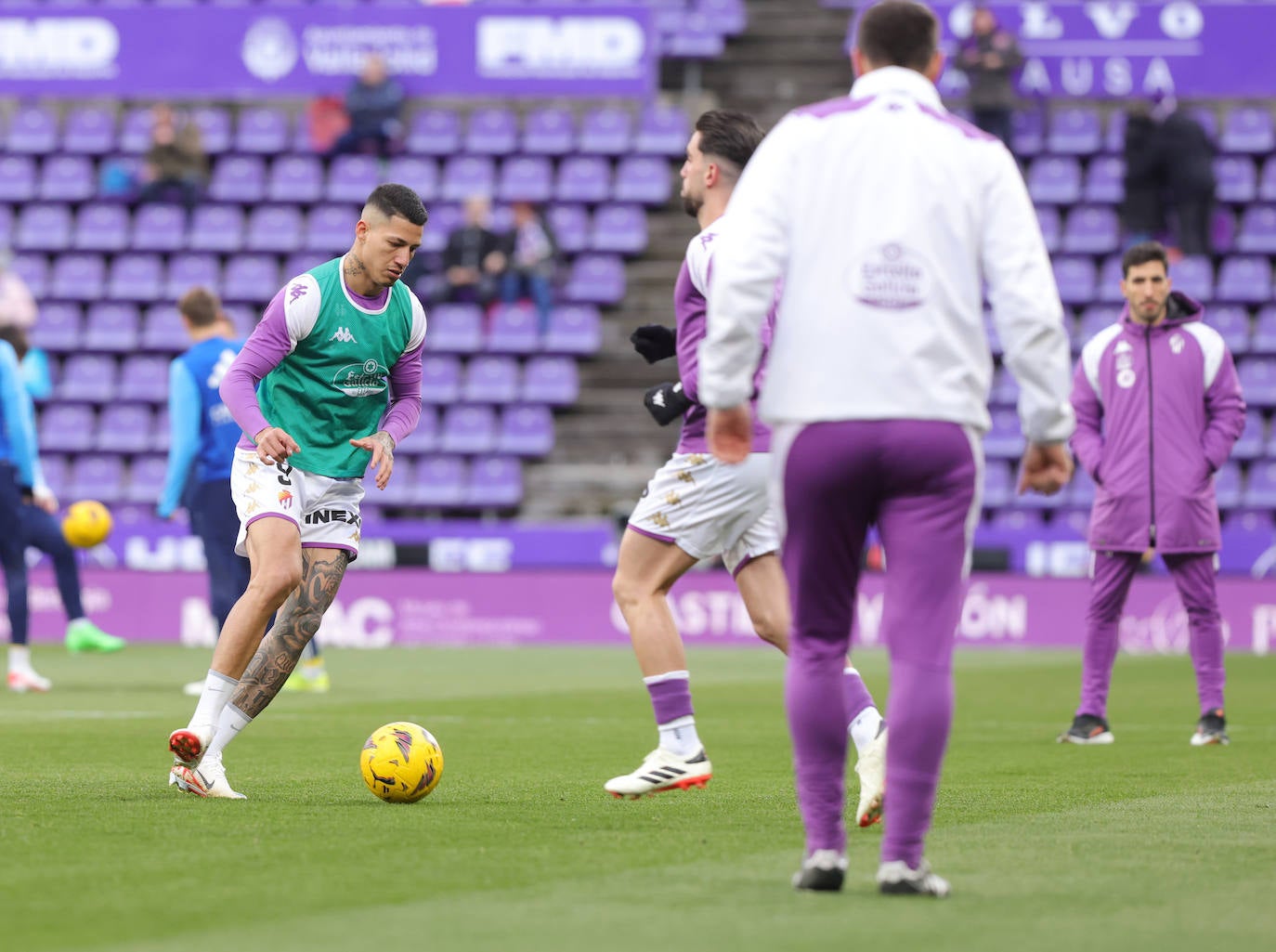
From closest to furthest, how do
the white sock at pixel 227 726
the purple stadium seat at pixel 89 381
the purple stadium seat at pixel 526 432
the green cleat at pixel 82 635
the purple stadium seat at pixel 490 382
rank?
the white sock at pixel 227 726 < the green cleat at pixel 82 635 < the purple stadium seat at pixel 526 432 < the purple stadium seat at pixel 490 382 < the purple stadium seat at pixel 89 381

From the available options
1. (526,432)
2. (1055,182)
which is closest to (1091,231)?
(1055,182)

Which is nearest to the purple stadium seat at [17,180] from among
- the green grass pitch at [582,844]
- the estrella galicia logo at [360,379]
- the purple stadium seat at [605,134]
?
the purple stadium seat at [605,134]

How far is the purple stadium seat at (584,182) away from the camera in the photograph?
2464 cm

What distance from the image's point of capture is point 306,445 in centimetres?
741

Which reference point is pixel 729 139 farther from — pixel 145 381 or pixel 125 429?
pixel 145 381

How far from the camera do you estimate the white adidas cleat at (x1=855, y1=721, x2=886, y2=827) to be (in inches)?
249

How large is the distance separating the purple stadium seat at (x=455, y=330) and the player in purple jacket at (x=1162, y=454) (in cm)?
1339

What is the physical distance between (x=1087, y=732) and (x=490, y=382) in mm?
13750

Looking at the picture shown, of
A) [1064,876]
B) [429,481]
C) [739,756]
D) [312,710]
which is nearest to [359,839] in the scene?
[1064,876]

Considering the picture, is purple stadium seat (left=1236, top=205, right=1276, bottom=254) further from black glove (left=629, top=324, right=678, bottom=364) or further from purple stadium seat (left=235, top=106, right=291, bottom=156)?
black glove (left=629, top=324, right=678, bottom=364)

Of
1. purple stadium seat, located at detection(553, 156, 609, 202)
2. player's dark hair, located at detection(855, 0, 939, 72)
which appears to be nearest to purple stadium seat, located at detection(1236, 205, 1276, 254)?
purple stadium seat, located at detection(553, 156, 609, 202)

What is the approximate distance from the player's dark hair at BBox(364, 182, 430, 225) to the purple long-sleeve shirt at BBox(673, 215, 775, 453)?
1.05 metres

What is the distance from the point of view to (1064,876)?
207 inches

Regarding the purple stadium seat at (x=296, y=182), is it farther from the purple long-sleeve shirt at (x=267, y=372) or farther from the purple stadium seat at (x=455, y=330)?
the purple long-sleeve shirt at (x=267, y=372)
